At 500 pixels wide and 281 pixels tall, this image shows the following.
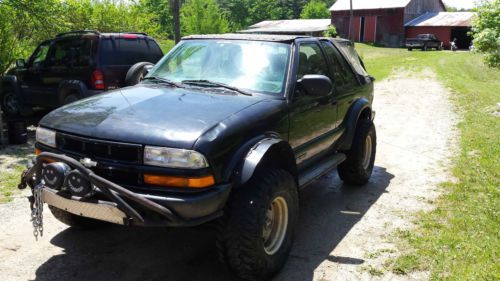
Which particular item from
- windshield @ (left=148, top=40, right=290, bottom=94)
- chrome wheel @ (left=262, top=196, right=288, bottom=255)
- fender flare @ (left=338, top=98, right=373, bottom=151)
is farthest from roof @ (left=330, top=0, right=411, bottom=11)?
chrome wheel @ (left=262, top=196, right=288, bottom=255)

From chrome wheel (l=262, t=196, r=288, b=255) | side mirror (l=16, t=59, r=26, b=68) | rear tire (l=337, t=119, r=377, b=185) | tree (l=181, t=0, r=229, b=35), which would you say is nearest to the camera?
chrome wheel (l=262, t=196, r=288, b=255)

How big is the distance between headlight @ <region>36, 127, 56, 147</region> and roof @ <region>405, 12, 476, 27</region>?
50.0 meters

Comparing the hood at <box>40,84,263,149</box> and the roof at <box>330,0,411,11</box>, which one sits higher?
the roof at <box>330,0,411,11</box>

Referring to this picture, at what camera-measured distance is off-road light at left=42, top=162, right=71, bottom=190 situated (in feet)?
10.4

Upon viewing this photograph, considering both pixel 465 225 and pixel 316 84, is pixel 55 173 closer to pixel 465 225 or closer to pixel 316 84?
pixel 316 84

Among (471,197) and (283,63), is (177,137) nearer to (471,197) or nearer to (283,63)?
(283,63)

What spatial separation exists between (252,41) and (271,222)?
1836 mm

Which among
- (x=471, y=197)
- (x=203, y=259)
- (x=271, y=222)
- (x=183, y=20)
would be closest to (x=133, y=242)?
(x=203, y=259)

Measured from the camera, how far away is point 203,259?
13.3 ft

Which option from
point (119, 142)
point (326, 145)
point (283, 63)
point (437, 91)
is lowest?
point (437, 91)

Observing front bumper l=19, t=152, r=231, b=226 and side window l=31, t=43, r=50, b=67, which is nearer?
front bumper l=19, t=152, r=231, b=226

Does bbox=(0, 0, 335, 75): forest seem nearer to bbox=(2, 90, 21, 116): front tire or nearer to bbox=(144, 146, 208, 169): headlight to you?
bbox=(2, 90, 21, 116): front tire

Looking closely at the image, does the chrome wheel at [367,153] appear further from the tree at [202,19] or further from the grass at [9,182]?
the tree at [202,19]

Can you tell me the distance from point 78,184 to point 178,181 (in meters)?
0.65
